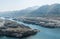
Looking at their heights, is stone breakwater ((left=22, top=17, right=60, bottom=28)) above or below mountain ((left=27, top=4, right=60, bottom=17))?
below

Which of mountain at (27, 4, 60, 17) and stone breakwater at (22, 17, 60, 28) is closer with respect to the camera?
stone breakwater at (22, 17, 60, 28)

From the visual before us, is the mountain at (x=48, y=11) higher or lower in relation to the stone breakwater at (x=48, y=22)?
higher

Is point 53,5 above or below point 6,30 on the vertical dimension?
above

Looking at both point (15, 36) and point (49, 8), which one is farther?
point (49, 8)

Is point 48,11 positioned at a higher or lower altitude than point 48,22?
higher

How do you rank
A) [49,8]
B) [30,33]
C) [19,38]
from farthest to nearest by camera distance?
[49,8] < [30,33] < [19,38]

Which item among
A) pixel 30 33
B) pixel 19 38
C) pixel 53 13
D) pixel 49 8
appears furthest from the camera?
pixel 49 8

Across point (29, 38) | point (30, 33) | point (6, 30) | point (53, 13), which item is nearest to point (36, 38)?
point (29, 38)

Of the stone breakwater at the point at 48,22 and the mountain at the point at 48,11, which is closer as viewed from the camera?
the stone breakwater at the point at 48,22

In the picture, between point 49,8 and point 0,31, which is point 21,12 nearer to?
point 49,8

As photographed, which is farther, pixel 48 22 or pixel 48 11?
pixel 48 11
